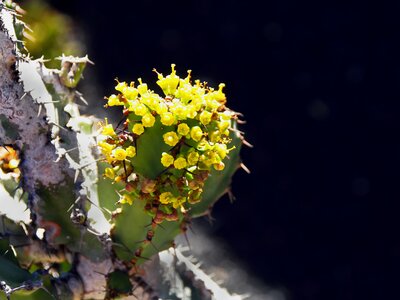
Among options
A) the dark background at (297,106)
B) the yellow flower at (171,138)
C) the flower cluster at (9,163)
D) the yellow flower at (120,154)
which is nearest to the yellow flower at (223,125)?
the yellow flower at (171,138)

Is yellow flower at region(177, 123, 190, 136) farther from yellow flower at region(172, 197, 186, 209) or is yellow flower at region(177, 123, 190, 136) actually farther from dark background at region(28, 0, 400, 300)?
dark background at region(28, 0, 400, 300)

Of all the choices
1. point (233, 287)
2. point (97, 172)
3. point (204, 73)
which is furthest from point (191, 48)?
point (97, 172)

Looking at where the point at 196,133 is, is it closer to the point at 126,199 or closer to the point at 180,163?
the point at 180,163

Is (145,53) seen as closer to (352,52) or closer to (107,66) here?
(107,66)

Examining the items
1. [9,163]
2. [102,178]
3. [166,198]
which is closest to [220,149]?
[166,198]

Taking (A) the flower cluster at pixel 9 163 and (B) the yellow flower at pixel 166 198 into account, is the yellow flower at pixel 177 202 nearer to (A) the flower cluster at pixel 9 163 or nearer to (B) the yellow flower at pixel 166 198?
(B) the yellow flower at pixel 166 198

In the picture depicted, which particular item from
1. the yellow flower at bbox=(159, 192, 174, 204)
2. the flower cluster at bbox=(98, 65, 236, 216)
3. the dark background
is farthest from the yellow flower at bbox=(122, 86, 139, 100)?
the dark background
